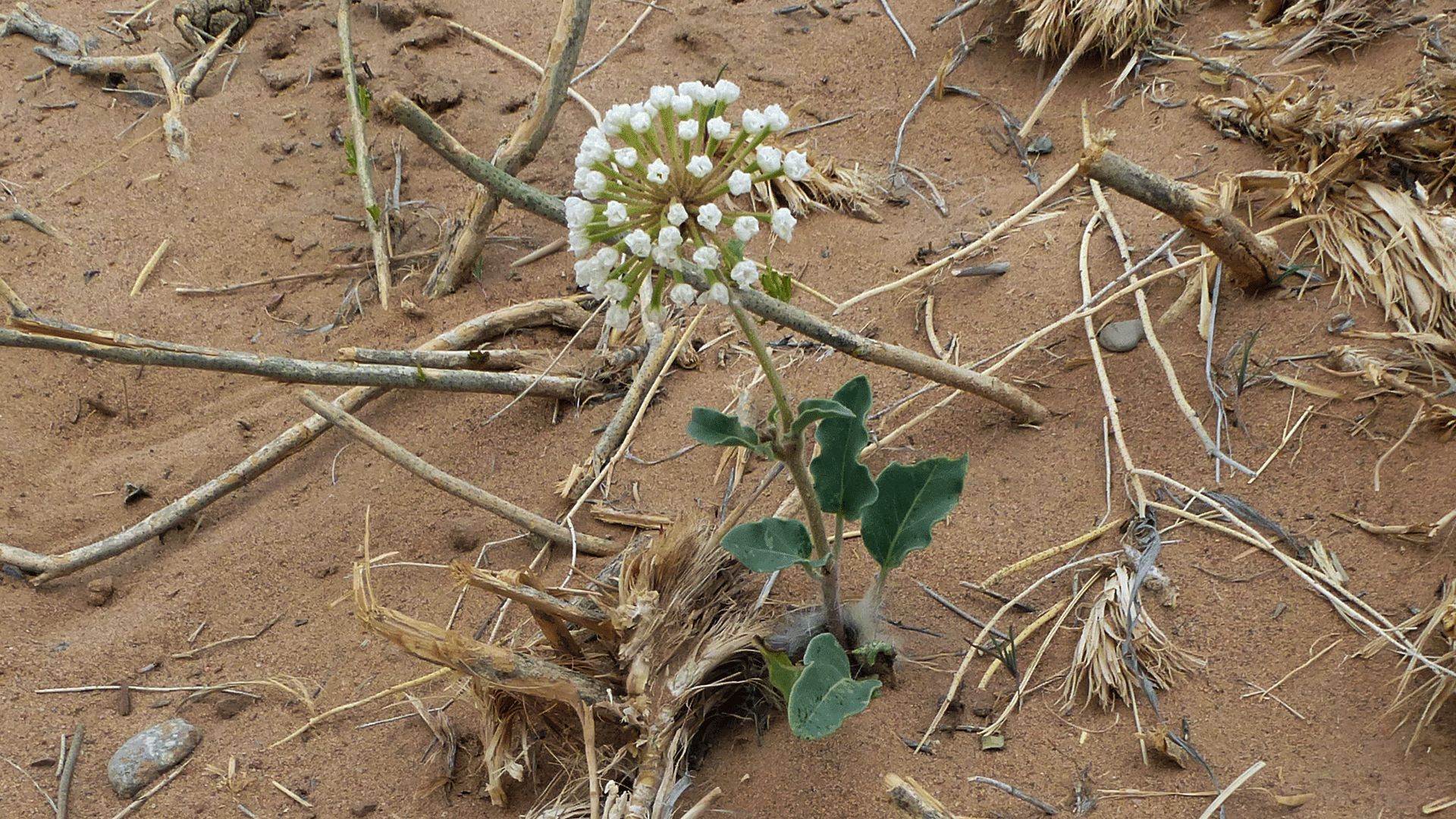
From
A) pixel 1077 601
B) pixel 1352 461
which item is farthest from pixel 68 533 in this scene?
pixel 1352 461

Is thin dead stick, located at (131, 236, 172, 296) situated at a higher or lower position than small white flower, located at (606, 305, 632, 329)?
lower

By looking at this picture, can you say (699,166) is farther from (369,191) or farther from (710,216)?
(369,191)

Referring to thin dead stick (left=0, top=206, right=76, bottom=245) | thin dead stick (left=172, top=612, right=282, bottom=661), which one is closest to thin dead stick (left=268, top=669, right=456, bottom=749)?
thin dead stick (left=172, top=612, right=282, bottom=661)

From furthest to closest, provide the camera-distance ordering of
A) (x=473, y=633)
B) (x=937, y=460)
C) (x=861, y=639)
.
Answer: (x=473, y=633) → (x=861, y=639) → (x=937, y=460)

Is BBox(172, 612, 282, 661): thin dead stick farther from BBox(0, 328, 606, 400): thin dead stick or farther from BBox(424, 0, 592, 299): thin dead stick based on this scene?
BBox(424, 0, 592, 299): thin dead stick

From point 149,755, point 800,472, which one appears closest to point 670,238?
point 800,472

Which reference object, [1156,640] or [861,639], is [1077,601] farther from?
[861,639]
